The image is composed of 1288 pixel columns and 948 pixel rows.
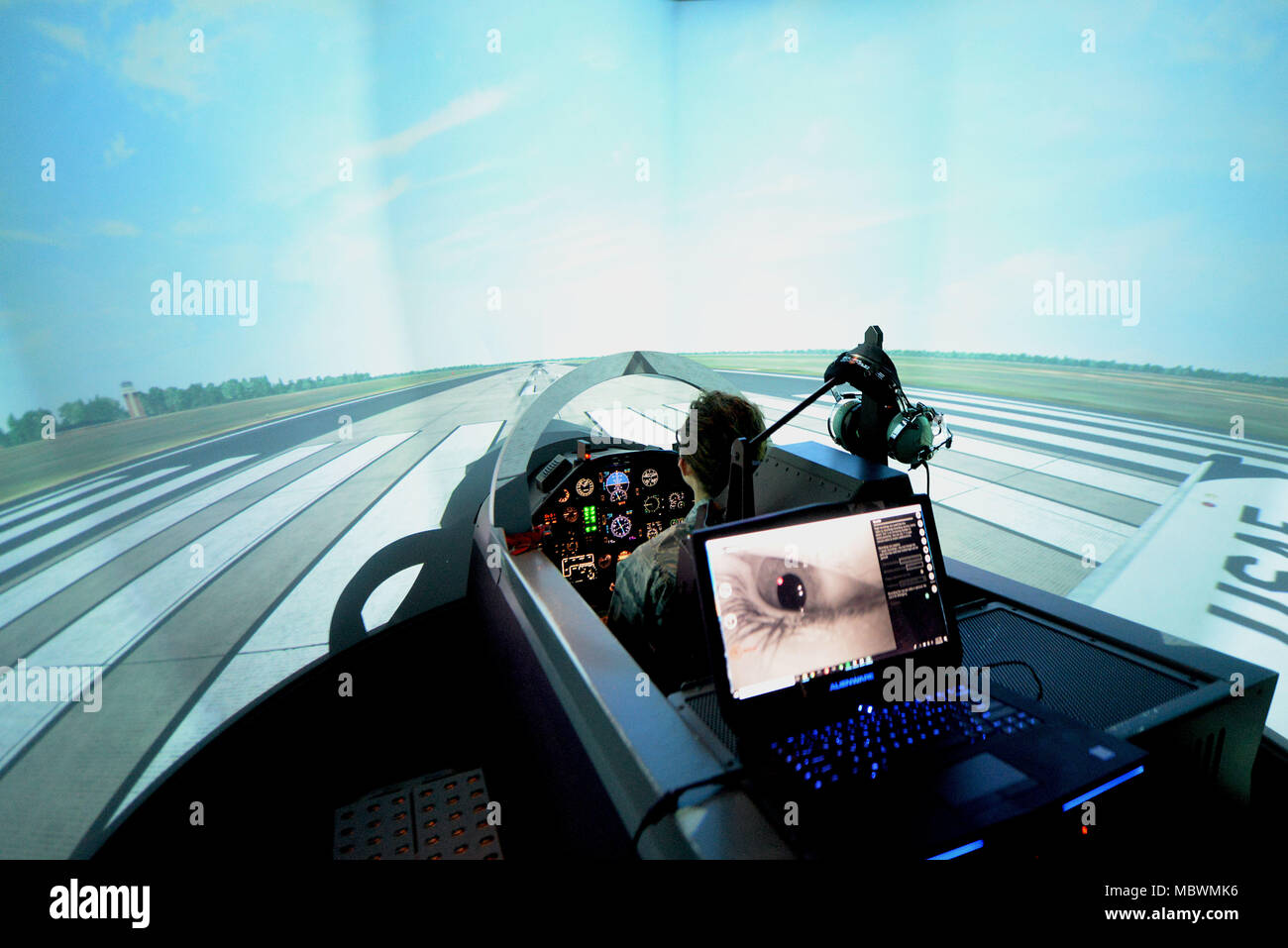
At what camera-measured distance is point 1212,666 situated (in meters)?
0.99

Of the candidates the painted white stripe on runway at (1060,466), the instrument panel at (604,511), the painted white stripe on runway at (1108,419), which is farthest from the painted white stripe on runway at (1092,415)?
the instrument panel at (604,511)

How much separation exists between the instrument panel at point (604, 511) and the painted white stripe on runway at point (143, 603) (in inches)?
98.4

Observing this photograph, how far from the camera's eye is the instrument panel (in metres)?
2.08

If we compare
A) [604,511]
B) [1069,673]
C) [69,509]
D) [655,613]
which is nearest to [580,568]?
[604,511]

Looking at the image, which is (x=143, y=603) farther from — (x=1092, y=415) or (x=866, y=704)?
(x=1092, y=415)

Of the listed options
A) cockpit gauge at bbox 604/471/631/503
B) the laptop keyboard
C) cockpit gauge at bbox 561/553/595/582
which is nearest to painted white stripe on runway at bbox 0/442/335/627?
cockpit gauge at bbox 561/553/595/582

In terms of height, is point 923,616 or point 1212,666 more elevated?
point 923,616

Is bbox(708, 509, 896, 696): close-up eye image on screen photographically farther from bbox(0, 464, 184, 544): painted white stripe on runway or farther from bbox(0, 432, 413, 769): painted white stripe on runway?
bbox(0, 464, 184, 544): painted white stripe on runway

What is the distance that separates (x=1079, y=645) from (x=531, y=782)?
1298 mm

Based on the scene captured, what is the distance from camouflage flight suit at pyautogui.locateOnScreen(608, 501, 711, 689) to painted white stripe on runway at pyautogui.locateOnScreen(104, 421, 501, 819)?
1237 millimetres
